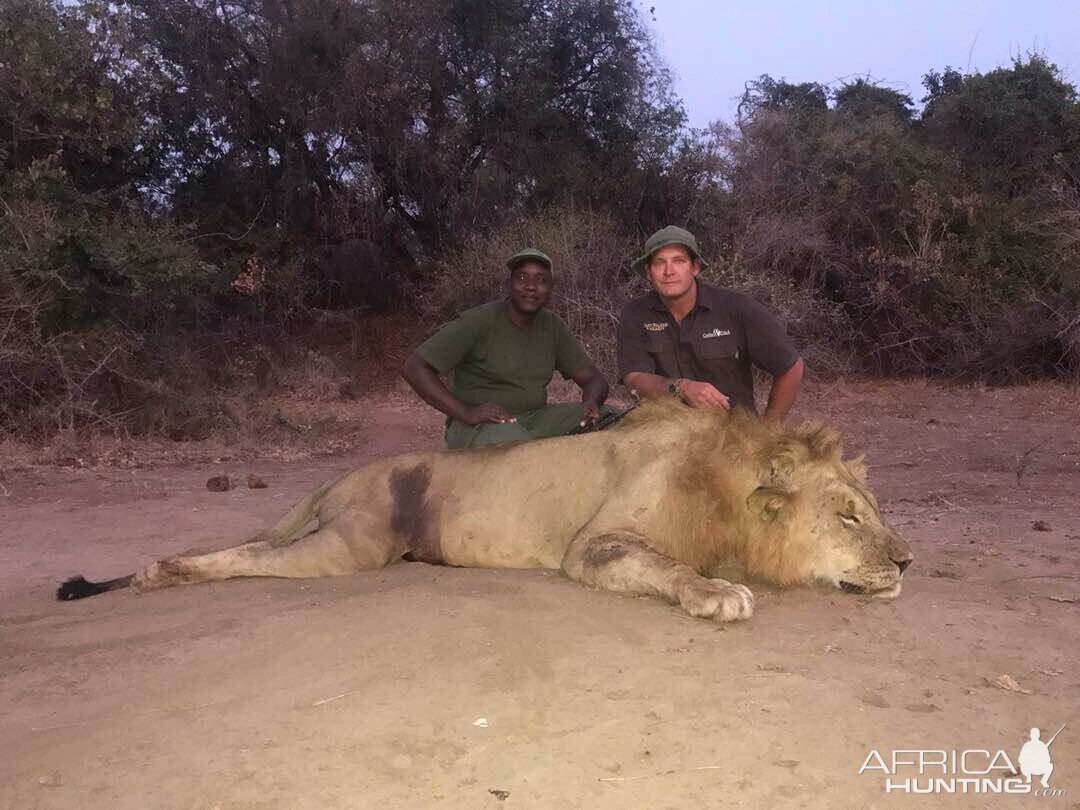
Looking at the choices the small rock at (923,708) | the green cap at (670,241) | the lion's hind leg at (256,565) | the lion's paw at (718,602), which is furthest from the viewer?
the green cap at (670,241)

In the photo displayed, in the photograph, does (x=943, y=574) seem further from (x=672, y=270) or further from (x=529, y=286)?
(x=529, y=286)

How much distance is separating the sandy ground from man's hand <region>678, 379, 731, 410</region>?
39.8 inches

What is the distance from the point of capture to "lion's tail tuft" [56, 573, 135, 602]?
482 centimetres

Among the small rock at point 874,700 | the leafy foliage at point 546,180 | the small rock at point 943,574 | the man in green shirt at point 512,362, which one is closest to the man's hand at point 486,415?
the man in green shirt at point 512,362

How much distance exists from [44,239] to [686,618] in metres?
9.39

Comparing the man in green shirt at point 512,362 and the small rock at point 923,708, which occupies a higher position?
the man in green shirt at point 512,362

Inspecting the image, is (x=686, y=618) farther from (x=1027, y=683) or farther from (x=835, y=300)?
(x=835, y=300)

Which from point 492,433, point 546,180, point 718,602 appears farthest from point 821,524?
point 546,180

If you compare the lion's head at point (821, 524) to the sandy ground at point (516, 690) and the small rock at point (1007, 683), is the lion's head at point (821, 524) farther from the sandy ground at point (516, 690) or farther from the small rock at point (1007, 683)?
the small rock at point (1007, 683)

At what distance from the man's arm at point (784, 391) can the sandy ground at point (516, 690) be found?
3.52 ft

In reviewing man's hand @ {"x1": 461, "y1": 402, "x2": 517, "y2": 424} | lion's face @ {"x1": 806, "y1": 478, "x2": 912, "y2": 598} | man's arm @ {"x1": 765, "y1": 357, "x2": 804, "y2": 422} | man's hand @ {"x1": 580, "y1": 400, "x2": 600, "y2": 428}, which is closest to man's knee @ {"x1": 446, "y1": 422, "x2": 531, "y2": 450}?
man's hand @ {"x1": 461, "y1": 402, "x2": 517, "y2": 424}

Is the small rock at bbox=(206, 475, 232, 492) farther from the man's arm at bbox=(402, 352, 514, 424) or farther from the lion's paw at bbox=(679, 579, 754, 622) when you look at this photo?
the lion's paw at bbox=(679, 579, 754, 622)

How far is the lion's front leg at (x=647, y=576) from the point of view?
385 centimetres

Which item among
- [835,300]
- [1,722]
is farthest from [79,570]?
[835,300]
